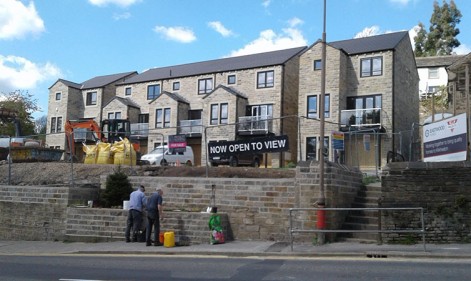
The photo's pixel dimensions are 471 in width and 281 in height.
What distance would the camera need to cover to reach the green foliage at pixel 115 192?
54.1ft

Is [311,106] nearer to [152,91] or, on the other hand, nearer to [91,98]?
[152,91]

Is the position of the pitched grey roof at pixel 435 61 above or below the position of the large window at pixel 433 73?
above

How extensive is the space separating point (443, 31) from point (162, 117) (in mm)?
38269

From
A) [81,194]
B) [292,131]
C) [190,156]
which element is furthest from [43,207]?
[292,131]

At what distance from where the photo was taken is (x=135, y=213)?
14445mm

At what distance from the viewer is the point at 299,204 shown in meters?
13.7

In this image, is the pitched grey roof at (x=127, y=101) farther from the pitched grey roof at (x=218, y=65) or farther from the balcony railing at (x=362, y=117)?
the balcony railing at (x=362, y=117)

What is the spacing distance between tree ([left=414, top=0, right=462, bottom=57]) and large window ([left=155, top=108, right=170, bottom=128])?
3634cm

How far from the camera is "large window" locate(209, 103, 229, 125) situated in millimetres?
41062

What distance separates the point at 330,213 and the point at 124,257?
568cm

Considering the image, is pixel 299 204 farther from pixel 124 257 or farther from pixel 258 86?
pixel 258 86

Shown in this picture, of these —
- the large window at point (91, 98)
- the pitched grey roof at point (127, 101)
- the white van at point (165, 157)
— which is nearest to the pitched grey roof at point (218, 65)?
the pitched grey roof at point (127, 101)

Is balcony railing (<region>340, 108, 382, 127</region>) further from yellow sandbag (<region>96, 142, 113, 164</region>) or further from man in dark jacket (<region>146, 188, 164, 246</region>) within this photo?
man in dark jacket (<region>146, 188, 164, 246</region>)

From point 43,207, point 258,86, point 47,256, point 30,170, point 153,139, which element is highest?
point 258,86
